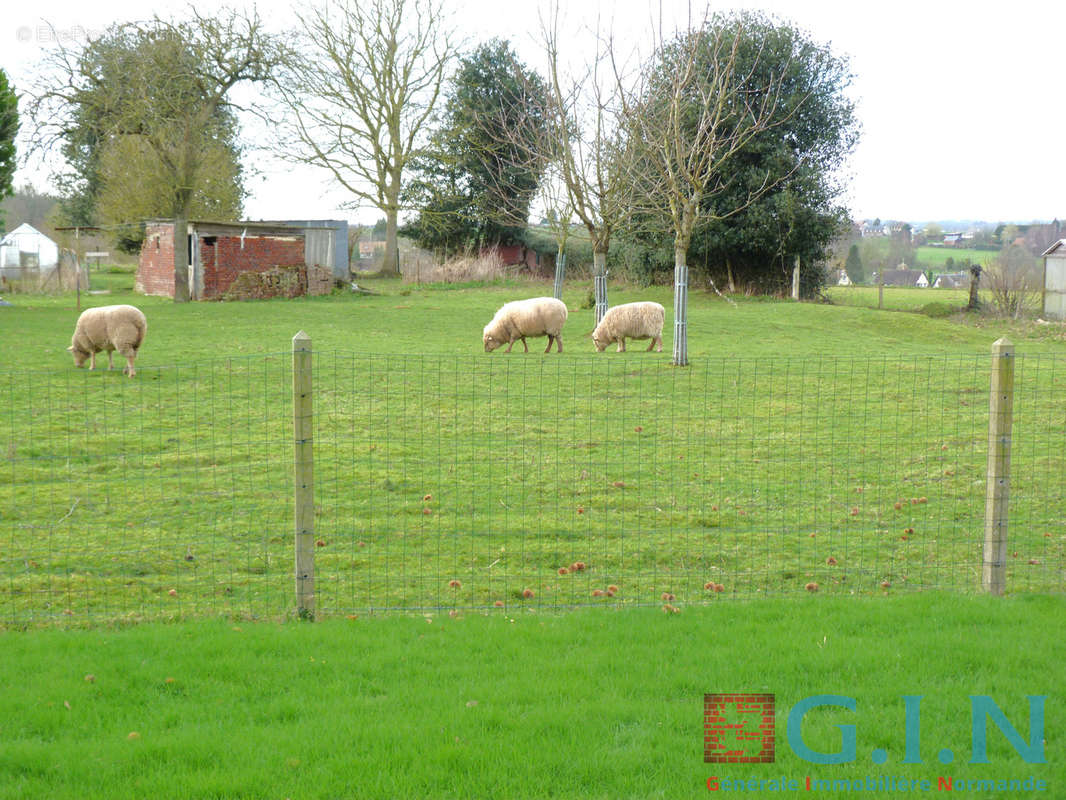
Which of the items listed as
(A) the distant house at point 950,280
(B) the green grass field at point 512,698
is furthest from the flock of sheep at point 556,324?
(A) the distant house at point 950,280

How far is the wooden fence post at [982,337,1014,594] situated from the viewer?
6605 mm

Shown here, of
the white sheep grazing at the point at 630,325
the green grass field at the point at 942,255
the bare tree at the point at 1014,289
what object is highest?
the green grass field at the point at 942,255

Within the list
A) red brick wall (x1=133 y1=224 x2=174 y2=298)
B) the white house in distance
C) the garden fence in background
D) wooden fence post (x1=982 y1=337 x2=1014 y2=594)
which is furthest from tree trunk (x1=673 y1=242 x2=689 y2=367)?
the white house in distance

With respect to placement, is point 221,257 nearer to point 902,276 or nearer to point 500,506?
point 500,506

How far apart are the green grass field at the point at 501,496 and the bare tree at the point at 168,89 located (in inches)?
943

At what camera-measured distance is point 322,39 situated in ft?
149

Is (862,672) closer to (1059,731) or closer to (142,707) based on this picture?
(1059,731)

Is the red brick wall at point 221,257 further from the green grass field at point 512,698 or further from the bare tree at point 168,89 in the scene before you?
the green grass field at point 512,698

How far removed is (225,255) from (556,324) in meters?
19.3

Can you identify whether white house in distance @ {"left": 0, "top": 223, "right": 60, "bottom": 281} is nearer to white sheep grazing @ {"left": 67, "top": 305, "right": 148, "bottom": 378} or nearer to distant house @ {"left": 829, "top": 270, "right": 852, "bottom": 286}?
white sheep grazing @ {"left": 67, "top": 305, "right": 148, "bottom": 378}

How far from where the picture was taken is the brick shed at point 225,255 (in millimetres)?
37500

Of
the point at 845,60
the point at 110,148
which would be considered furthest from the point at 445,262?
the point at 845,60

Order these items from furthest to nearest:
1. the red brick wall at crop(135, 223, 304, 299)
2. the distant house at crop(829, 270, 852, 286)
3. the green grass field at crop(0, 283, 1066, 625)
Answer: the distant house at crop(829, 270, 852, 286), the red brick wall at crop(135, 223, 304, 299), the green grass field at crop(0, 283, 1066, 625)

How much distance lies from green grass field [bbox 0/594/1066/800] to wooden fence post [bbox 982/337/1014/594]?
15.0 inches
